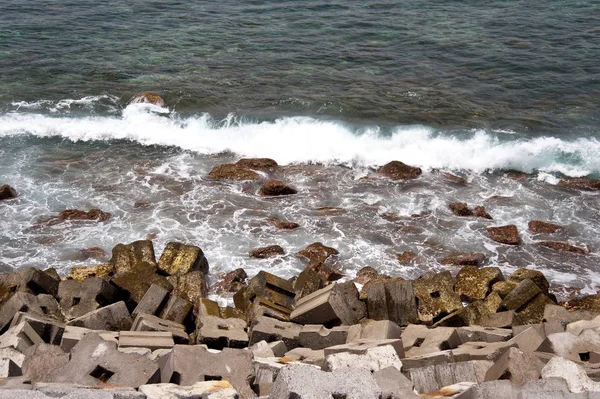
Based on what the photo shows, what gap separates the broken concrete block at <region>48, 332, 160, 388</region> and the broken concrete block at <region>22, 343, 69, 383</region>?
0.63 ft

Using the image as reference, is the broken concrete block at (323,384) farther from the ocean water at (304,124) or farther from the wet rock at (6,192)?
the wet rock at (6,192)

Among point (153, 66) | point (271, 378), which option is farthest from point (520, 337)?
point (153, 66)

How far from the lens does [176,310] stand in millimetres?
13195

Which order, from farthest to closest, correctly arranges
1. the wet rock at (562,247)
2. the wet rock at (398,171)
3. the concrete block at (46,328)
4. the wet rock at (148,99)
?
1. the wet rock at (148,99)
2. the wet rock at (398,171)
3. the wet rock at (562,247)
4. the concrete block at (46,328)

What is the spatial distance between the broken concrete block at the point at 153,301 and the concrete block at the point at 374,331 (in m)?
3.76

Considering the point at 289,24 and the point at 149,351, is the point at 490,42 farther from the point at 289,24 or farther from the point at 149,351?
the point at 149,351

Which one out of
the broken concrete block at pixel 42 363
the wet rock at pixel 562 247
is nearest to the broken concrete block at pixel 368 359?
the broken concrete block at pixel 42 363

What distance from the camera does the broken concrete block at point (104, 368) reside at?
29.5 ft

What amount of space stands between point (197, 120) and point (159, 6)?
47.3ft

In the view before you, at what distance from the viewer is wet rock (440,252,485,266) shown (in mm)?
16891

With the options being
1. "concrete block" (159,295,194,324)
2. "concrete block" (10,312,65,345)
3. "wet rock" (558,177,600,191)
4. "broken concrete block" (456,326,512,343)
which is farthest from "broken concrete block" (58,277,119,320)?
"wet rock" (558,177,600,191)

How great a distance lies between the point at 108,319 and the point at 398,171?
11.5 metres

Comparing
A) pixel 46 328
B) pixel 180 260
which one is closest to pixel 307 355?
pixel 46 328

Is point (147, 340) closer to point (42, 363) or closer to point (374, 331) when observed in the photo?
point (42, 363)
